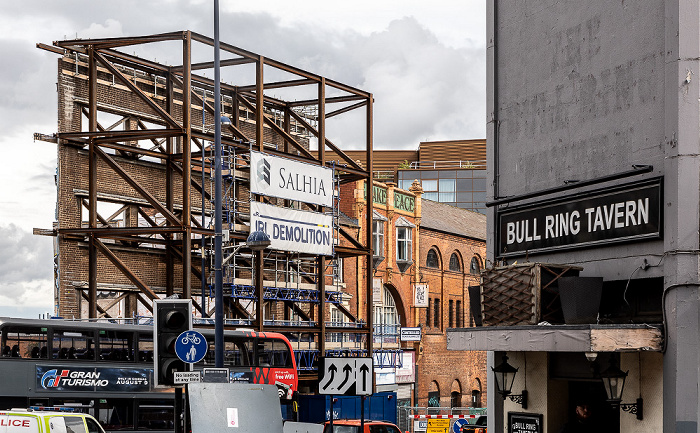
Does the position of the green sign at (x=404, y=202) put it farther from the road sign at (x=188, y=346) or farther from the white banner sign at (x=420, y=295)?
the road sign at (x=188, y=346)

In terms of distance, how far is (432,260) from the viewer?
6378 centimetres

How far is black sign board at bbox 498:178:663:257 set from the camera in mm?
13500

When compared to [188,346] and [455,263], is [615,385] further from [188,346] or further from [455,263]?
[455,263]

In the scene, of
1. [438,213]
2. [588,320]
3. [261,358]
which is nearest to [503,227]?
[588,320]

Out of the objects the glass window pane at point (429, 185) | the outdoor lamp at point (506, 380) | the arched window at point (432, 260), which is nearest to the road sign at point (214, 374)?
the outdoor lamp at point (506, 380)

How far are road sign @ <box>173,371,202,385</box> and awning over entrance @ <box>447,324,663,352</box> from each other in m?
4.57

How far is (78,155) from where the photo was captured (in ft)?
126

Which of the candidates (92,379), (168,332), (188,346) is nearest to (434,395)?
(92,379)

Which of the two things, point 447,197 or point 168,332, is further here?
point 447,197

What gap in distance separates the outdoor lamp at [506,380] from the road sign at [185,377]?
494 cm

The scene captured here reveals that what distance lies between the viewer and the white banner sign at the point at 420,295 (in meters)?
60.2

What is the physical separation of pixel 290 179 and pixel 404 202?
1955cm

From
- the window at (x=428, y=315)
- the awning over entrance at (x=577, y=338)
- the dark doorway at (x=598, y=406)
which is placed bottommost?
the window at (x=428, y=315)

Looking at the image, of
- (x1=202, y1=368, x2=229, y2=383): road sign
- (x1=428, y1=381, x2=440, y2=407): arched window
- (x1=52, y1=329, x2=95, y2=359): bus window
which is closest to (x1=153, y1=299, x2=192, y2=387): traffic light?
(x1=202, y1=368, x2=229, y2=383): road sign
